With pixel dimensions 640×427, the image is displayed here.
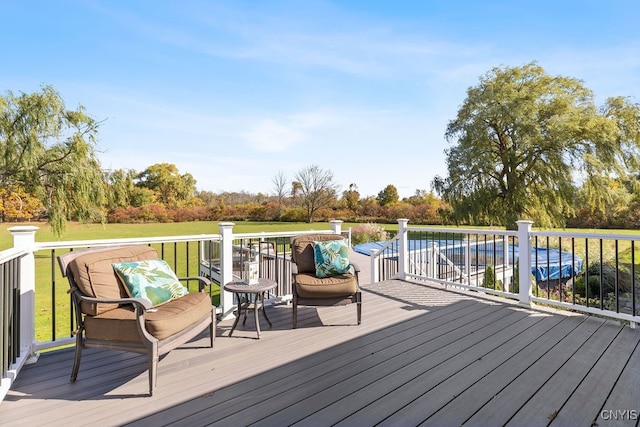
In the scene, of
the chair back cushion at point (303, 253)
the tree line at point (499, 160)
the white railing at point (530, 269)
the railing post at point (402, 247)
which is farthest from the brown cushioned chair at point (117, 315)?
the tree line at point (499, 160)

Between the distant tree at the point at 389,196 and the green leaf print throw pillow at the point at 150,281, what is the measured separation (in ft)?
98.4

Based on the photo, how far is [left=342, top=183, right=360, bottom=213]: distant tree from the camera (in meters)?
32.5

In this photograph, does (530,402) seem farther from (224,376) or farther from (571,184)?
(571,184)

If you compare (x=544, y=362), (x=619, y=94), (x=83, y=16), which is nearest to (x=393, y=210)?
(x=619, y=94)

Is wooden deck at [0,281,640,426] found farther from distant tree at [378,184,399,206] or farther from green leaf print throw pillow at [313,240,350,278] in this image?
distant tree at [378,184,399,206]

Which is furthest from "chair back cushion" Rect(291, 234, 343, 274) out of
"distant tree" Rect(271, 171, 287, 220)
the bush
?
"distant tree" Rect(271, 171, 287, 220)

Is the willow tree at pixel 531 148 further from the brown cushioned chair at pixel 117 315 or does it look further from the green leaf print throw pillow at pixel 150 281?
the brown cushioned chair at pixel 117 315

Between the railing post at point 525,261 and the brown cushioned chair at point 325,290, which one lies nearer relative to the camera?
the brown cushioned chair at point 325,290

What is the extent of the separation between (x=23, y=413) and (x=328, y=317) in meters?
2.55

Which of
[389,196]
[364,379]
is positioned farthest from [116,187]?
[389,196]

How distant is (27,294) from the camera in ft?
8.47

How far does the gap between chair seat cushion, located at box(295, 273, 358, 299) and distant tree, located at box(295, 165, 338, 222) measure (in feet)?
103

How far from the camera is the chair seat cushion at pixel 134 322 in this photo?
2.19 m

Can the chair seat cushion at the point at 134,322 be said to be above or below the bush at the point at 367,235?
above
